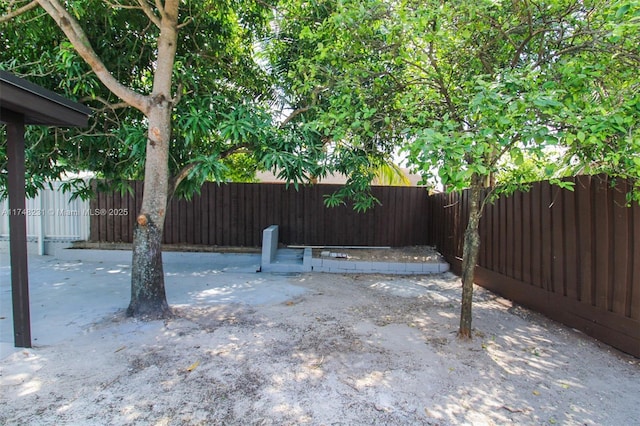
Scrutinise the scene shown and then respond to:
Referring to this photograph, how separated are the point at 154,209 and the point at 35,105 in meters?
1.47

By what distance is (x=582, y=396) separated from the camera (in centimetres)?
263

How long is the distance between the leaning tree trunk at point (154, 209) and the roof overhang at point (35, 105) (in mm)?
689

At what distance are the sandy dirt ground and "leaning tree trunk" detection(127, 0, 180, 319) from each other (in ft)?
0.92

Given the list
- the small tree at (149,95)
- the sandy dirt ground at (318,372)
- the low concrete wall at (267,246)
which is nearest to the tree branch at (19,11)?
the small tree at (149,95)

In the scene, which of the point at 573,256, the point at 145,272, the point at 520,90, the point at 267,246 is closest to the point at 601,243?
the point at 573,256

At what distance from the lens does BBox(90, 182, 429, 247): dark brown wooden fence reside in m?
8.45

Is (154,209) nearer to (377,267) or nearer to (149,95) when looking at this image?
(149,95)

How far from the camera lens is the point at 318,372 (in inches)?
115

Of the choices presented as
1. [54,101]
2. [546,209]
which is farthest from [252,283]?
[546,209]

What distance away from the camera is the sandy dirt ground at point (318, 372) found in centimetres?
238

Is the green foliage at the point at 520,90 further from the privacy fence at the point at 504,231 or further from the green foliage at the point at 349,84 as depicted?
the privacy fence at the point at 504,231

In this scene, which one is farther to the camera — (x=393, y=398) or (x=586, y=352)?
(x=586, y=352)

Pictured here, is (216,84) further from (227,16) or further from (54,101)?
(54,101)

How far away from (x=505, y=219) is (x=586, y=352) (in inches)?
90.9
